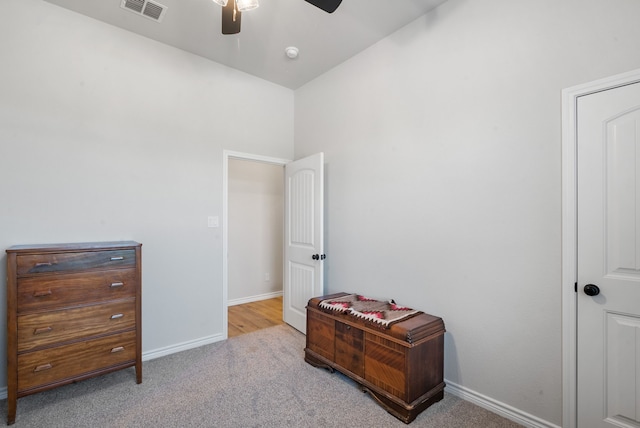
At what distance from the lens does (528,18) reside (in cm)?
189

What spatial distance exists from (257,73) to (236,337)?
296 centimetres

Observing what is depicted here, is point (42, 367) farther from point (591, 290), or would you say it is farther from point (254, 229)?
point (591, 290)

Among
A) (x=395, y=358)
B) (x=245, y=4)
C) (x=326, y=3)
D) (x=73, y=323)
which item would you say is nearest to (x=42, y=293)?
(x=73, y=323)

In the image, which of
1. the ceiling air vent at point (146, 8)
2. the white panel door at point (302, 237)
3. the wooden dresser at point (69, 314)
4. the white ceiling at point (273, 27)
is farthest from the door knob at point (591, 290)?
the ceiling air vent at point (146, 8)

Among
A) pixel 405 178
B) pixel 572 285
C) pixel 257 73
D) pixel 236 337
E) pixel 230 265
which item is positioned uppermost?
pixel 257 73

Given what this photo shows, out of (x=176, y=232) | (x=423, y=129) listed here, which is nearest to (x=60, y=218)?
(x=176, y=232)

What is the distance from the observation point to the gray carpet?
1922 mm

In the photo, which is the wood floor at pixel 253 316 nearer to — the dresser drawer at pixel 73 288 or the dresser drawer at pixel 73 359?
the dresser drawer at pixel 73 359

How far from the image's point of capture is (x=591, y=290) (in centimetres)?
164

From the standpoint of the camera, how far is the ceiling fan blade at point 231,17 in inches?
70.4

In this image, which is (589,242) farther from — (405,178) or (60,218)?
(60,218)

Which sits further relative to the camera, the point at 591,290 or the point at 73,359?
the point at 73,359

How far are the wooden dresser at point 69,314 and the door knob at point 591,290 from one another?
2950mm

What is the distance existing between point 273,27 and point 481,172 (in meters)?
2.08
